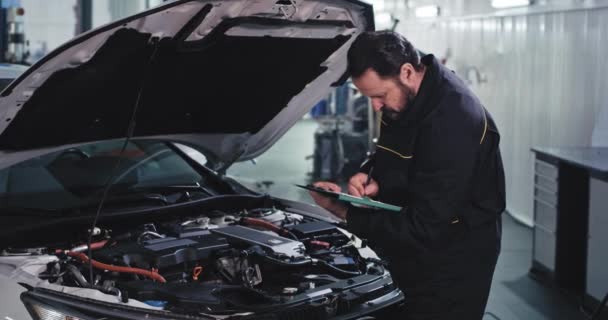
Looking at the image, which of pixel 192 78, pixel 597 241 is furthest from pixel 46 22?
pixel 597 241

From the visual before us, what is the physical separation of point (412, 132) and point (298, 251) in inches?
31.1

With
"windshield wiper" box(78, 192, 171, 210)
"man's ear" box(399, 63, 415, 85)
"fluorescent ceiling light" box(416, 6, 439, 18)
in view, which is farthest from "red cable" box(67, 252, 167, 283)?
"fluorescent ceiling light" box(416, 6, 439, 18)

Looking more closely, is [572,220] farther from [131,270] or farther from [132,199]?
[131,270]

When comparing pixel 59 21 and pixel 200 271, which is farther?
pixel 59 21

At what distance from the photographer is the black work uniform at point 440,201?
214 cm

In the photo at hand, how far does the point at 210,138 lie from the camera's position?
11.3ft

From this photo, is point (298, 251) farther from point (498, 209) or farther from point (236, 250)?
point (498, 209)

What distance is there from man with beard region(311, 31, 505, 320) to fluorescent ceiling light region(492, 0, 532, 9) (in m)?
4.36

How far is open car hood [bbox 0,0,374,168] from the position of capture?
8.02 ft

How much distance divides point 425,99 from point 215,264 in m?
1.00

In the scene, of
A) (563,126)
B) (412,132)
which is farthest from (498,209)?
(563,126)

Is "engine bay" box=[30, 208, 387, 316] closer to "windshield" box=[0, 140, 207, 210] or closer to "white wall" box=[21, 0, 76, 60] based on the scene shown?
"windshield" box=[0, 140, 207, 210]

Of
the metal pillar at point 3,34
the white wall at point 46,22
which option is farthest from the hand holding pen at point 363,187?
the white wall at point 46,22

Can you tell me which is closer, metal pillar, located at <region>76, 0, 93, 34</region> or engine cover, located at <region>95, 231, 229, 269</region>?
engine cover, located at <region>95, 231, 229, 269</region>
